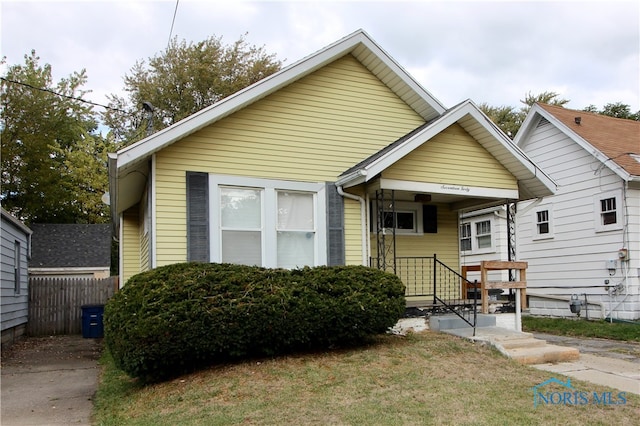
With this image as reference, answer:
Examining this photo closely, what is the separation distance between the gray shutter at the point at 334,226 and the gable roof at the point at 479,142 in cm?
26

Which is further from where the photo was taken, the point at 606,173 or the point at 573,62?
the point at 573,62

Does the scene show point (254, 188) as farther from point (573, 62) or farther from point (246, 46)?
point (246, 46)

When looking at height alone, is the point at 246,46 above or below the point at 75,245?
above

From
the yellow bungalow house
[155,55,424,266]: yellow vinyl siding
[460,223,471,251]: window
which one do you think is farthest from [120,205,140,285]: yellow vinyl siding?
[460,223,471,251]: window

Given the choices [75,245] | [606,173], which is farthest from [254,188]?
[75,245]

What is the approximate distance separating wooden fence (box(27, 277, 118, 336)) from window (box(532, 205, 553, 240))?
14030 millimetres

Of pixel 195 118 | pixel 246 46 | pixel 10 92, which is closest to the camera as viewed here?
pixel 195 118

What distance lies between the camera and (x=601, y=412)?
539 centimetres

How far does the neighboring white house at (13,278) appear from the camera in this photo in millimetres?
12492

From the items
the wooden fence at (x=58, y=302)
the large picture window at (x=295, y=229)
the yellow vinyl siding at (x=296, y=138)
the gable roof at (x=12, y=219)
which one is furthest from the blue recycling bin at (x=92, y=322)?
the large picture window at (x=295, y=229)

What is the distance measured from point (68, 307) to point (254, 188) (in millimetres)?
10584

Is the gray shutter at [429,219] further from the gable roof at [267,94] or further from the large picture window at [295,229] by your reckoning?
the large picture window at [295,229]

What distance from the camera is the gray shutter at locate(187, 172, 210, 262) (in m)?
8.93

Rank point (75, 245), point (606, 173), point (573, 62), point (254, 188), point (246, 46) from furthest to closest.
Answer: point (246, 46) → point (75, 245) → point (573, 62) → point (606, 173) → point (254, 188)
